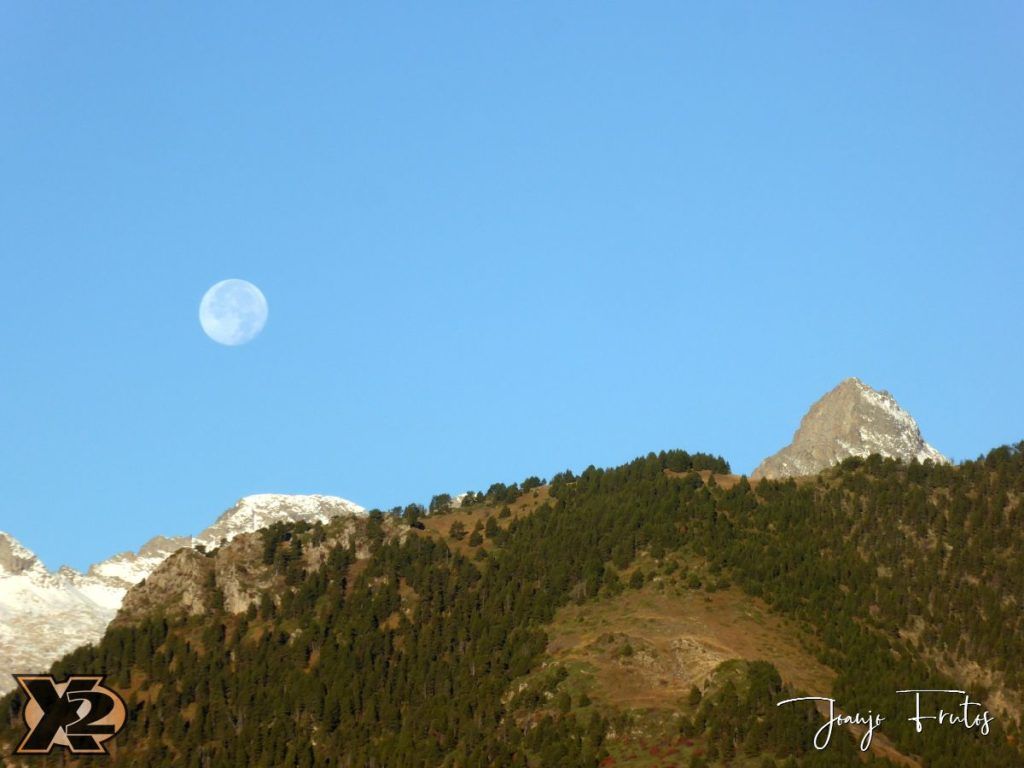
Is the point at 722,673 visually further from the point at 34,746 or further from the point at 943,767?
the point at 34,746

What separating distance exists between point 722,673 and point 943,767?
32.2 m

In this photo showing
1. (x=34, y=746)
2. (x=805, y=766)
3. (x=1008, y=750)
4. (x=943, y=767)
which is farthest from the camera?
(x=1008, y=750)

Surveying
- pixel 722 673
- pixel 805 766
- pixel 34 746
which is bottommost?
pixel 34 746

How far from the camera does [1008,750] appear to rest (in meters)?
199

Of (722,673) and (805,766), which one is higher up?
(722,673)

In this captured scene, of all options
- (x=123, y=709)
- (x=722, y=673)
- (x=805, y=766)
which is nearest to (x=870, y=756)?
(x=805, y=766)

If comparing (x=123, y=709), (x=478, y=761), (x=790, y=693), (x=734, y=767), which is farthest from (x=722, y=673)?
(x=123, y=709)

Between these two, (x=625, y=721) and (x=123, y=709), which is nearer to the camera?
(x=123, y=709)

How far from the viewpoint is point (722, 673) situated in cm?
19575

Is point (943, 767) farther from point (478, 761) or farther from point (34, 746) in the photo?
point (34, 746)

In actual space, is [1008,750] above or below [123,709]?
above

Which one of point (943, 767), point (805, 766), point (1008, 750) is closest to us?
point (805, 766)

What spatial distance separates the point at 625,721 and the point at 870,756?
34.3m

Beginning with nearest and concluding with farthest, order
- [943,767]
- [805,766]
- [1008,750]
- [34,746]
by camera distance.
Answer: [34,746] → [805,766] → [943,767] → [1008,750]
